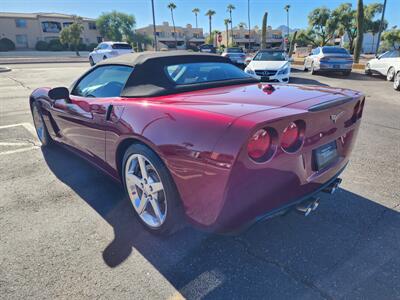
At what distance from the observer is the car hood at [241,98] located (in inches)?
74.9

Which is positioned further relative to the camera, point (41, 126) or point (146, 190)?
point (41, 126)

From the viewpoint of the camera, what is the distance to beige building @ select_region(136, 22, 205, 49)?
83.2m

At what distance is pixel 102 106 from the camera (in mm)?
2689

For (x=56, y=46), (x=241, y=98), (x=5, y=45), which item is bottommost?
(x=241, y=98)

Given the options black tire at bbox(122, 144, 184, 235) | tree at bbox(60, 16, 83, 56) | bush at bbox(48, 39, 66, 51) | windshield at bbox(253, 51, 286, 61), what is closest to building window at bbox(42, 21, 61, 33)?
bush at bbox(48, 39, 66, 51)

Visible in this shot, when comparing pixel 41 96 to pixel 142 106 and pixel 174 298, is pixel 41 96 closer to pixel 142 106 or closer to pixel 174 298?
pixel 142 106

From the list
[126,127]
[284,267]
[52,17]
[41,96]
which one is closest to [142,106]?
[126,127]

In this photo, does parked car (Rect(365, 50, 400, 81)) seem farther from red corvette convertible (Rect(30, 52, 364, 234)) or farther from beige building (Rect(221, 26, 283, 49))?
beige building (Rect(221, 26, 283, 49))

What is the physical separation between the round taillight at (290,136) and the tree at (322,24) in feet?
175

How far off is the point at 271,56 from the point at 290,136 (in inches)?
423

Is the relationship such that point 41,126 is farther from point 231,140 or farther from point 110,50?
point 110,50

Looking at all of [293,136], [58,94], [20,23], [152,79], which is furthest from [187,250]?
[20,23]

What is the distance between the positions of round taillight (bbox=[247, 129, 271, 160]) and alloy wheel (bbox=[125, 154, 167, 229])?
0.78 m

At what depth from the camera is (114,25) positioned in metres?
61.1
